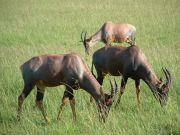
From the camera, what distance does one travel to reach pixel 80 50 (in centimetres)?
1569

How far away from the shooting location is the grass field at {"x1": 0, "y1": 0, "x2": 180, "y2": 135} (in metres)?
6.79

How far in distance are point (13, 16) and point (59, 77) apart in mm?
17291

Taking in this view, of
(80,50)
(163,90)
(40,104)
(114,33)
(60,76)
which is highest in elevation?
(60,76)

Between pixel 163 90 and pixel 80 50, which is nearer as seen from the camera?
pixel 163 90

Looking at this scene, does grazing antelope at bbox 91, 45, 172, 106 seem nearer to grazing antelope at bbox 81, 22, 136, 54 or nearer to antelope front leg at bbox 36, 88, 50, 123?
antelope front leg at bbox 36, 88, 50, 123

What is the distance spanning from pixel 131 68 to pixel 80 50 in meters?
7.10

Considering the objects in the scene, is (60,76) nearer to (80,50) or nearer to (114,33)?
(80,50)

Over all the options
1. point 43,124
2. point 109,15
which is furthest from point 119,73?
point 109,15

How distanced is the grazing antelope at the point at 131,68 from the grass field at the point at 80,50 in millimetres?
296

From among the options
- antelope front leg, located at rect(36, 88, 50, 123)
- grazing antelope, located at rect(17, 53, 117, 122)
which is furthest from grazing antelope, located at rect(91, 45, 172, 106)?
antelope front leg, located at rect(36, 88, 50, 123)

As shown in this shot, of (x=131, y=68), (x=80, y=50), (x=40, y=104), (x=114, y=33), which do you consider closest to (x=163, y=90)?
(x=131, y=68)

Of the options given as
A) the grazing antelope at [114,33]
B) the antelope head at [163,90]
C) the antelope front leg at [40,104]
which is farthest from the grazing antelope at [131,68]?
the grazing antelope at [114,33]

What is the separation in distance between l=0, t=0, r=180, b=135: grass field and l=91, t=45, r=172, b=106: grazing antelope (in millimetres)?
296

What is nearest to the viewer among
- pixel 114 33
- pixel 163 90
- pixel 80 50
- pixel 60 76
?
pixel 60 76
